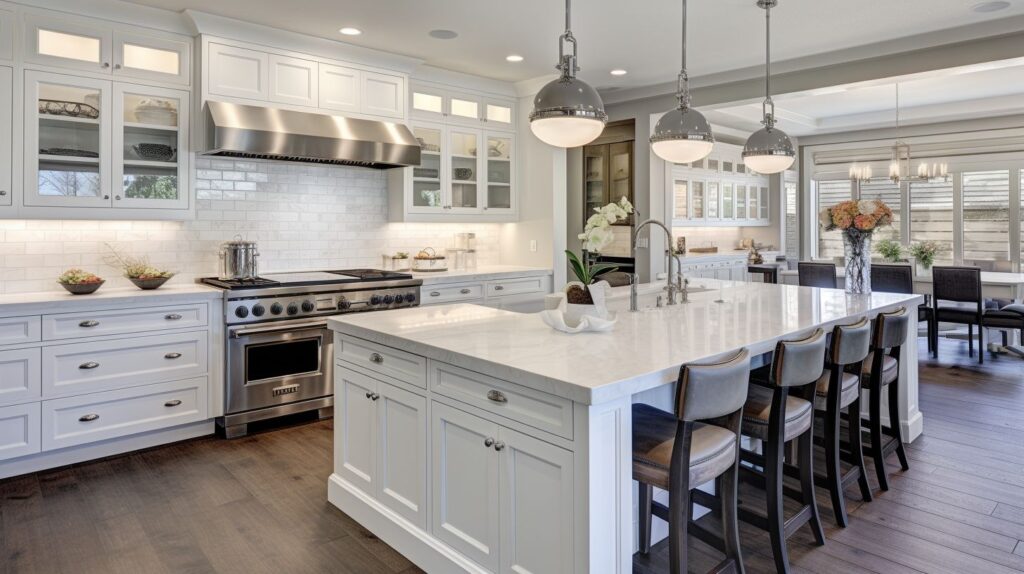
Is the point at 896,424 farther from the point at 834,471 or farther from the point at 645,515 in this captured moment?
the point at 645,515

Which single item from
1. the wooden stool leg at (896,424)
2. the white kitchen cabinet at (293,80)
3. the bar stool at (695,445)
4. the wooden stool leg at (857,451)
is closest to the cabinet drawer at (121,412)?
the white kitchen cabinet at (293,80)

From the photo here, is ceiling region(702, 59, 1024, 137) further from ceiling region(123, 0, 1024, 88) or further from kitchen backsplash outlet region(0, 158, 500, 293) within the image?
kitchen backsplash outlet region(0, 158, 500, 293)

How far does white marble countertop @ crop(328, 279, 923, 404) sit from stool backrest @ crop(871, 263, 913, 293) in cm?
263

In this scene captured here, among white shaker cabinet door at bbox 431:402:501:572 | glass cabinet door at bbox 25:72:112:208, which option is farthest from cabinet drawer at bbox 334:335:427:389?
glass cabinet door at bbox 25:72:112:208

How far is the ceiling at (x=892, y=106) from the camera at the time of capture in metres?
6.45

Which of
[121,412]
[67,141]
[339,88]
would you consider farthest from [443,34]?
[121,412]

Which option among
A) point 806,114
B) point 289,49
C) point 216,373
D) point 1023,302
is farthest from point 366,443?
point 806,114

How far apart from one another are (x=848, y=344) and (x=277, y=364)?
3379mm

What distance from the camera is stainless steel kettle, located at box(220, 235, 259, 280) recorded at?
14.2ft

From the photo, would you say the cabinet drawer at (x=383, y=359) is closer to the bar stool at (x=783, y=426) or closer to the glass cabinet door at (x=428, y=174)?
the bar stool at (x=783, y=426)

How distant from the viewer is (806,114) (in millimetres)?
8320

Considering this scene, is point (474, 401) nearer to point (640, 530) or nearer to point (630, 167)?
A: point (640, 530)

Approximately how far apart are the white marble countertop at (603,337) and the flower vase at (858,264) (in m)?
0.26

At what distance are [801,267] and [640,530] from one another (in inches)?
196
